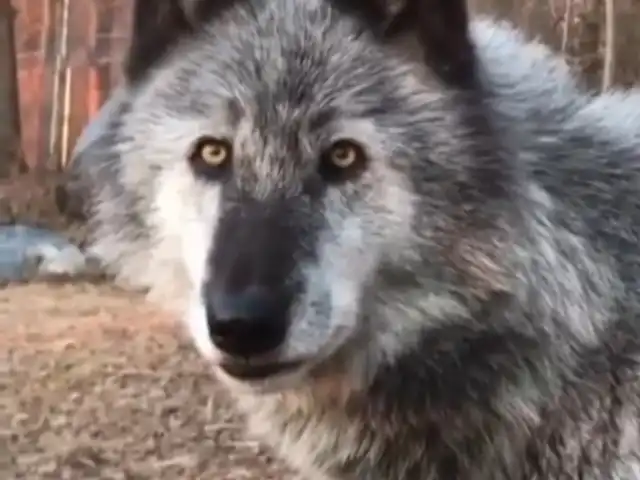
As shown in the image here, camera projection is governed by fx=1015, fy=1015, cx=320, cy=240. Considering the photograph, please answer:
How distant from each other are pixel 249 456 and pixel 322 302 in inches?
36.9

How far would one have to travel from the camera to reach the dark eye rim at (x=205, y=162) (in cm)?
128

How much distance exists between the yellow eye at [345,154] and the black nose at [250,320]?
0.66 feet

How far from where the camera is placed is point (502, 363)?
4.36ft

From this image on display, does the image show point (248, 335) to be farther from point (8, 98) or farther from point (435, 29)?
point (8, 98)

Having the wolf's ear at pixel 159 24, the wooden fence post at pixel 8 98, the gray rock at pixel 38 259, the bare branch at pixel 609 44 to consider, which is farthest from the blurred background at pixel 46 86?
the wolf's ear at pixel 159 24

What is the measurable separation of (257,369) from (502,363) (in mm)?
343

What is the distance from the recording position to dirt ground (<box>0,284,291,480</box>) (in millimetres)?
1966

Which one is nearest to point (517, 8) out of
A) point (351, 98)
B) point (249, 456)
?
point (249, 456)

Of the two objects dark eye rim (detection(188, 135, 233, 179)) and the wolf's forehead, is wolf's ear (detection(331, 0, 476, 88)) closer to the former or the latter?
the wolf's forehead

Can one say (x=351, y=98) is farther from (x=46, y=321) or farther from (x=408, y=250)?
(x=46, y=321)

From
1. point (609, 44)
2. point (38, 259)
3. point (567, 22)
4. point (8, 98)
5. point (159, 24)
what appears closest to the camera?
point (159, 24)

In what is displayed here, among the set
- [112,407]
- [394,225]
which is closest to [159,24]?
[394,225]

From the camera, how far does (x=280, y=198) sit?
1236 millimetres

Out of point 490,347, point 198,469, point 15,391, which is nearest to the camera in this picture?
point 490,347
